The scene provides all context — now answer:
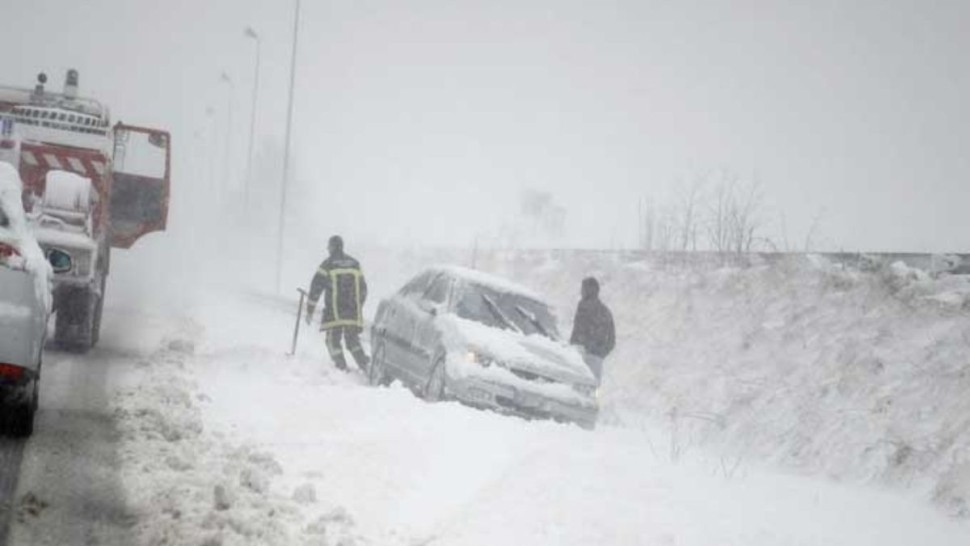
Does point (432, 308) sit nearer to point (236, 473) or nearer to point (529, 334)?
point (529, 334)

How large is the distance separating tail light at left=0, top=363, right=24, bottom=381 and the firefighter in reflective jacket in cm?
557

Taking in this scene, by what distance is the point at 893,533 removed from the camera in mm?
5609

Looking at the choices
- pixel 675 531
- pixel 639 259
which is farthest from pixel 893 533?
pixel 639 259

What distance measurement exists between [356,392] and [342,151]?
141766mm

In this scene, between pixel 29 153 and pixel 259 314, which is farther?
pixel 259 314

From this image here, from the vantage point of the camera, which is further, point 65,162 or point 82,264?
point 65,162

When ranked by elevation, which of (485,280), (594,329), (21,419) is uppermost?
(485,280)

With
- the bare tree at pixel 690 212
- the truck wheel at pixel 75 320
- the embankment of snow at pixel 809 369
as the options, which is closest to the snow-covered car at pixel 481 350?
the embankment of snow at pixel 809 369

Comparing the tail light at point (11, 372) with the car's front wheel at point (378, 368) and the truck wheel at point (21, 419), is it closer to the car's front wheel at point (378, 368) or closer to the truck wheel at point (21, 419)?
the truck wheel at point (21, 419)

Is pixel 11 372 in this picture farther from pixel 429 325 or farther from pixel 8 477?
pixel 429 325

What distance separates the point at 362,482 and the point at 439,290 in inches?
183

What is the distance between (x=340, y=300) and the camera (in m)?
10.8

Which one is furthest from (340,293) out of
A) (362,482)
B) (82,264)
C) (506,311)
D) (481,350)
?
(362,482)

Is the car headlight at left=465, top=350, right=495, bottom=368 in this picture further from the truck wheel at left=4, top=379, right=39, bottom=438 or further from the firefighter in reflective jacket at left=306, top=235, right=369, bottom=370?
the truck wheel at left=4, top=379, right=39, bottom=438
